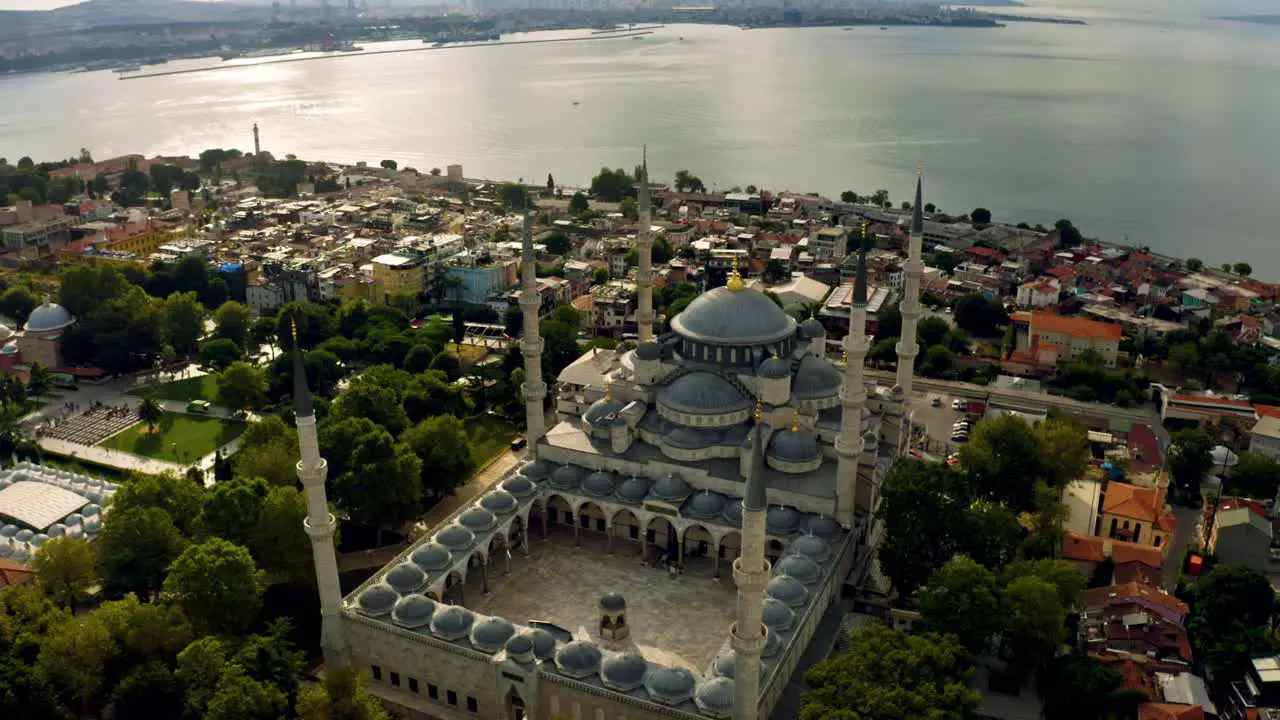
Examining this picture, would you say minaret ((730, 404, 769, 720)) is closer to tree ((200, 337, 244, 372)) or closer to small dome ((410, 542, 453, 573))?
small dome ((410, 542, 453, 573))

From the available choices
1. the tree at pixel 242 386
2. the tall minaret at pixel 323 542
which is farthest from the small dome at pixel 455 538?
the tree at pixel 242 386

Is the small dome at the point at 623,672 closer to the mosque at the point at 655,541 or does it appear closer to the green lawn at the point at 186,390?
the mosque at the point at 655,541

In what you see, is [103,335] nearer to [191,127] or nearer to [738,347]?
[738,347]

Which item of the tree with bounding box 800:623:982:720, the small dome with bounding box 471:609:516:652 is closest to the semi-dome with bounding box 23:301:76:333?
the small dome with bounding box 471:609:516:652

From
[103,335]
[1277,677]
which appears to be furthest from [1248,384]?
[103,335]

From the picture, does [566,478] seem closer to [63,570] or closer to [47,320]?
[63,570]

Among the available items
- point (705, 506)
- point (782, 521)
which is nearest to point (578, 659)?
point (705, 506)

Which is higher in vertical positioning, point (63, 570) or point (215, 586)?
point (215, 586)
